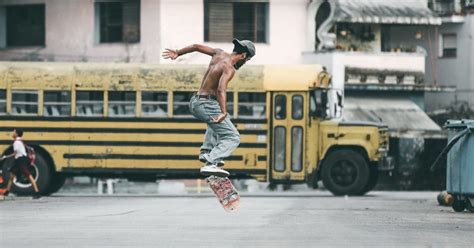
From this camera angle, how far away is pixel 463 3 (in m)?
51.2

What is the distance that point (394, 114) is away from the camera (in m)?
Result: 47.9

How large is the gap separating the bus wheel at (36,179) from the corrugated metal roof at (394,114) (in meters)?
13.9

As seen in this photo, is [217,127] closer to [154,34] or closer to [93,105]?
[93,105]

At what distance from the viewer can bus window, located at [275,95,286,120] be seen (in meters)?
34.2

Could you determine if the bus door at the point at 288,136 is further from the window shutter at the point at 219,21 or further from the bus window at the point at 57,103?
the window shutter at the point at 219,21

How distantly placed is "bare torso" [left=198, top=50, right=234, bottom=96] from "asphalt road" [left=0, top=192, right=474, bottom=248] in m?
1.60

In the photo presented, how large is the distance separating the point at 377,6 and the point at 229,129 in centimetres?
3148

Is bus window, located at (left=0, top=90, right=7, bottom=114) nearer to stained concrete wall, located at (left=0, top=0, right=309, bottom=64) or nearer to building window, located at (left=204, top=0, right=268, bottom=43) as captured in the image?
stained concrete wall, located at (left=0, top=0, right=309, bottom=64)

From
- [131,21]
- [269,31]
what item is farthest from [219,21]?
[131,21]

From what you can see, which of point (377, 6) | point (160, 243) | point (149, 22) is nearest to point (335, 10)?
point (377, 6)

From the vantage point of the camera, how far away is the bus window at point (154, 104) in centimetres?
3397

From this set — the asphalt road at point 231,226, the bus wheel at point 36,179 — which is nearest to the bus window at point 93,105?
the bus wheel at point 36,179

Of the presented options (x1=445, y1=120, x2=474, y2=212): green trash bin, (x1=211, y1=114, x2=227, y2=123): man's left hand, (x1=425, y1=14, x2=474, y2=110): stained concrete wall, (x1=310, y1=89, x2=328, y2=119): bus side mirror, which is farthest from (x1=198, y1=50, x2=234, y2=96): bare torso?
(x1=425, y1=14, x2=474, y2=110): stained concrete wall

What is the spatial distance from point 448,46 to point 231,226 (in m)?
35.0
